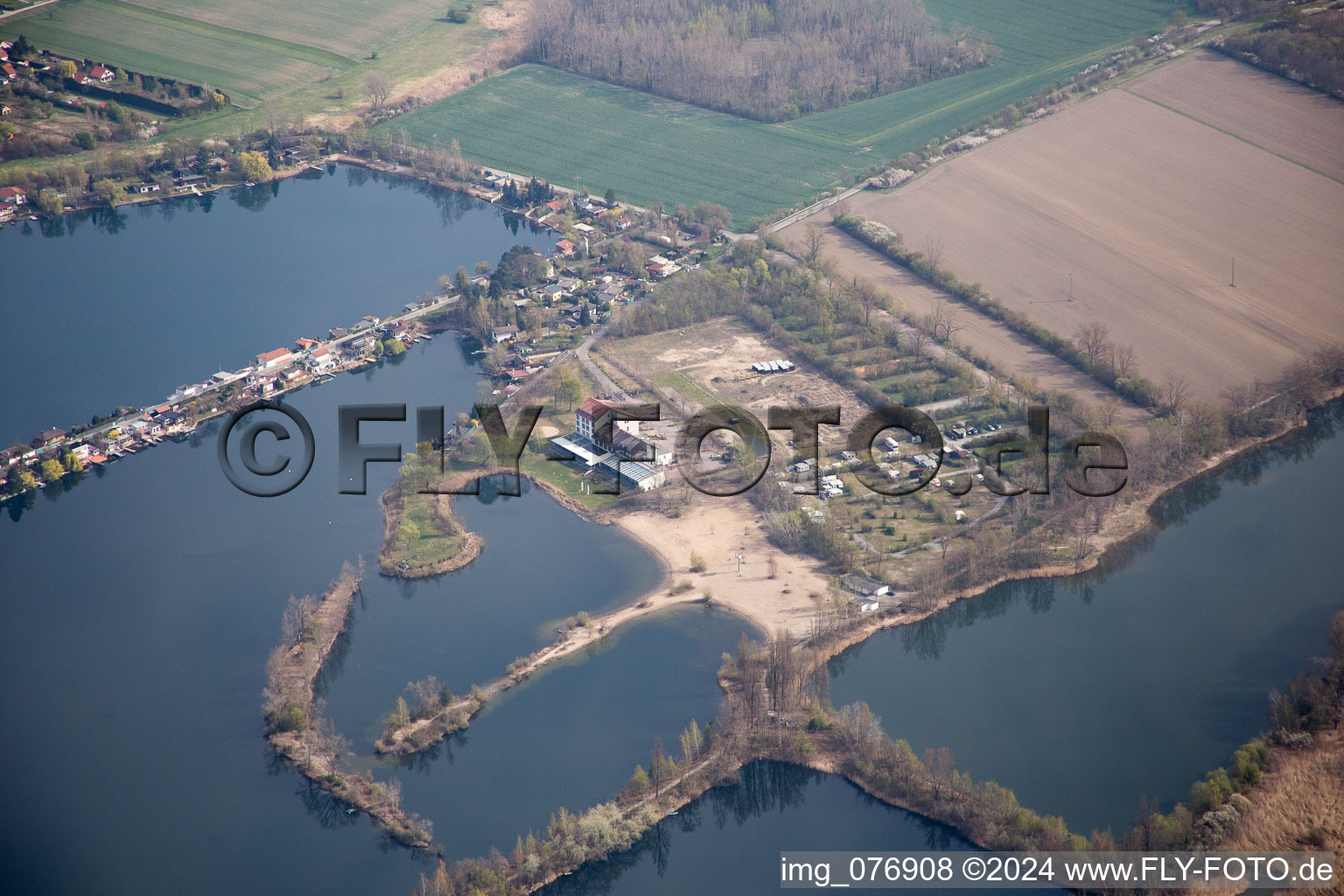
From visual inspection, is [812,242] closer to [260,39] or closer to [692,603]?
[692,603]

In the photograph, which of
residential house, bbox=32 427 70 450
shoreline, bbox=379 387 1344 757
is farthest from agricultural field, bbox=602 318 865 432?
residential house, bbox=32 427 70 450


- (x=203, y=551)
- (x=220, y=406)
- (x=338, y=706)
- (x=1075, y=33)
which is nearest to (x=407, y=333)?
(x=220, y=406)

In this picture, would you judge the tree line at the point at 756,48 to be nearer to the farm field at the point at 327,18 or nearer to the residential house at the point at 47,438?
the farm field at the point at 327,18

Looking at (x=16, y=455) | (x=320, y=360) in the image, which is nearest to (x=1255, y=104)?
(x=320, y=360)

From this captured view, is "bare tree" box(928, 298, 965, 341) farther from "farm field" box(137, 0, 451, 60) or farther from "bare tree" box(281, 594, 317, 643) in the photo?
"farm field" box(137, 0, 451, 60)

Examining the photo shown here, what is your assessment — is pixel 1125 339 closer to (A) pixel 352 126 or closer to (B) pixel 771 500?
(B) pixel 771 500

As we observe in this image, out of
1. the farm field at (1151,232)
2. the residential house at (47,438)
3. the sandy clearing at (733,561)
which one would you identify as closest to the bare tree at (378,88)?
the farm field at (1151,232)
